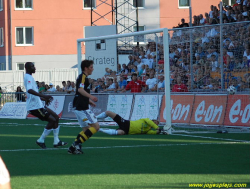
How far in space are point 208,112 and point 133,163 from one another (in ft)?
24.6

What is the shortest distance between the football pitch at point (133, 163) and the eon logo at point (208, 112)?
1828 mm

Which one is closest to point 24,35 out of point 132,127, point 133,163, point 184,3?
point 184,3

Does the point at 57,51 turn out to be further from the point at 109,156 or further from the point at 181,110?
the point at 109,156

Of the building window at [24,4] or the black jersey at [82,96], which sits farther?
the building window at [24,4]

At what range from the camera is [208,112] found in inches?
653

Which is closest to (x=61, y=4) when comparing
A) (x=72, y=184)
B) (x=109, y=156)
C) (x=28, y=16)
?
(x=28, y=16)

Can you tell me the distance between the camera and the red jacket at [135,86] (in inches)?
765

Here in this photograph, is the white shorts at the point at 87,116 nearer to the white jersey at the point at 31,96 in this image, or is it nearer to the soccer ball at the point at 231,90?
the white jersey at the point at 31,96

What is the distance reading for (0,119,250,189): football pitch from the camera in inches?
297

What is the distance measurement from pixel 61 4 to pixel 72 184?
43.8m

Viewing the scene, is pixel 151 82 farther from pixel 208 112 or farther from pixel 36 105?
pixel 36 105

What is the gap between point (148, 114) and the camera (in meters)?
18.8

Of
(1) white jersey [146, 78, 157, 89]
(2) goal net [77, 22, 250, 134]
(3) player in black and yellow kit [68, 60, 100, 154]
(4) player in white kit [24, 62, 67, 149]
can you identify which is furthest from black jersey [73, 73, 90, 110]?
(1) white jersey [146, 78, 157, 89]

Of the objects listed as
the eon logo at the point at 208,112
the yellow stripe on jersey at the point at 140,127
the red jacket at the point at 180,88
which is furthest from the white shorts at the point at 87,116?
the red jacket at the point at 180,88
